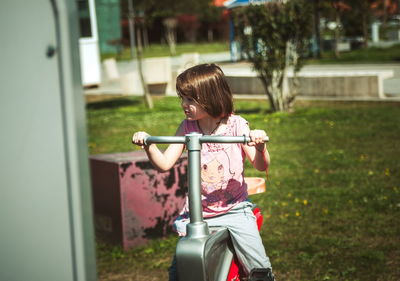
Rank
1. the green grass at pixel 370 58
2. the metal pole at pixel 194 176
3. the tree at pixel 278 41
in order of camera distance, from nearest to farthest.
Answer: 1. the metal pole at pixel 194 176
2. the tree at pixel 278 41
3. the green grass at pixel 370 58

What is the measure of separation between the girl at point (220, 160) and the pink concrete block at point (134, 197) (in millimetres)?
1930

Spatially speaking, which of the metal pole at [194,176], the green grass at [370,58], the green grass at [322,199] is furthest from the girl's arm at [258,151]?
the green grass at [370,58]

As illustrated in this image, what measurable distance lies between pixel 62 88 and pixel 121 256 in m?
3.24

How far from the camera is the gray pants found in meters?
3.03

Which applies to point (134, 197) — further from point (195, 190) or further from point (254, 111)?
point (254, 111)

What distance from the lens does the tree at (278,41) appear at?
472 inches

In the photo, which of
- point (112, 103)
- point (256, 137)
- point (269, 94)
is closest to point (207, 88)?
point (256, 137)

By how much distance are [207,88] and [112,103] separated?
13.4 meters

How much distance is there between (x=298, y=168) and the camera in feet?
25.3

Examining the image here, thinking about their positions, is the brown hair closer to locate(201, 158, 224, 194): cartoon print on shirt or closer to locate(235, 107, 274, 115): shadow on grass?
locate(201, 158, 224, 194): cartoon print on shirt

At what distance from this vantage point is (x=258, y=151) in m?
2.96

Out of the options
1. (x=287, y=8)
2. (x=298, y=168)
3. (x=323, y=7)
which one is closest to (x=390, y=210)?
(x=298, y=168)

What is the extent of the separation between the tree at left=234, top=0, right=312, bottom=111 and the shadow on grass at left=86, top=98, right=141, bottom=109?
14.0 feet

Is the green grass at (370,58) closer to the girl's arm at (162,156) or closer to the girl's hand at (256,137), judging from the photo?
the girl's arm at (162,156)
